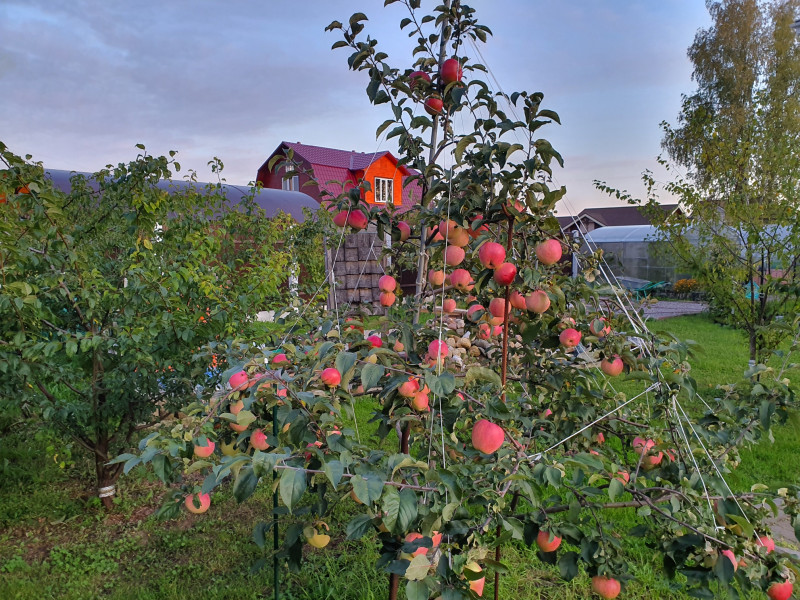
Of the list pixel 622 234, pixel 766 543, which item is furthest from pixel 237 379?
pixel 622 234

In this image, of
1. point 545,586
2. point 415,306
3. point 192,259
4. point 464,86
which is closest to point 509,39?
point 464,86

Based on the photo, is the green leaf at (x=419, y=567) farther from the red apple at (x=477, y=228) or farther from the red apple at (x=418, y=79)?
the red apple at (x=418, y=79)

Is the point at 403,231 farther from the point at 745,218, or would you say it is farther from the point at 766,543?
the point at 745,218

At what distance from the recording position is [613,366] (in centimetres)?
166

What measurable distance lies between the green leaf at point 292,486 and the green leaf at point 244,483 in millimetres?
91

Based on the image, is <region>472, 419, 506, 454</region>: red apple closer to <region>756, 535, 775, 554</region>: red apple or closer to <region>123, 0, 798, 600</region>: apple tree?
<region>123, 0, 798, 600</region>: apple tree

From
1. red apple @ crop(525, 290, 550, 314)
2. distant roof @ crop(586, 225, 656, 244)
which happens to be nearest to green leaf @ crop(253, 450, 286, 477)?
red apple @ crop(525, 290, 550, 314)

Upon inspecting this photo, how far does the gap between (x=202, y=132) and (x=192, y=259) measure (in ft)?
8.95

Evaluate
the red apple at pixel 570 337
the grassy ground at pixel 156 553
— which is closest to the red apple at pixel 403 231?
the red apple at pixel 570 337

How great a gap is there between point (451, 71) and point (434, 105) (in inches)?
4.8

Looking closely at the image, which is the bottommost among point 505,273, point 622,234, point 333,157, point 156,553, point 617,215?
point 156,553

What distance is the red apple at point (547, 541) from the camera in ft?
3.96

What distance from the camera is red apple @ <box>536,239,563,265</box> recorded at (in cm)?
144

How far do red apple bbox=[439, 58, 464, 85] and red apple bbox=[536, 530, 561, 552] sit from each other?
138cm
